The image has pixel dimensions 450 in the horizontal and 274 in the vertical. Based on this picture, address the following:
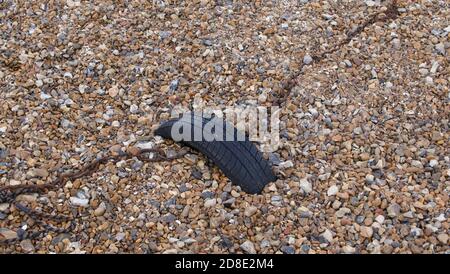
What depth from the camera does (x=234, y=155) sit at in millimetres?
3617

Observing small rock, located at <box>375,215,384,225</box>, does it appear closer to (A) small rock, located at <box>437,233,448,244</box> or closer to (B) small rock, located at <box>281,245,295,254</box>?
(A) small rock, located at <box>437,233,448,244</box>

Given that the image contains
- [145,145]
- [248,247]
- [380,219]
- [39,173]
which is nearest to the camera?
[248,247]

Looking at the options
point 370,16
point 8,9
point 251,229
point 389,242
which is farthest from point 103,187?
point 370,16

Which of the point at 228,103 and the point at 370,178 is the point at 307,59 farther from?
the point at 370,178

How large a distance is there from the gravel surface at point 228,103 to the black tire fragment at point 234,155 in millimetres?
76

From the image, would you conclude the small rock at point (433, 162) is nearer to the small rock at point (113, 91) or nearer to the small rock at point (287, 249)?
the small rock at point (287, 249)

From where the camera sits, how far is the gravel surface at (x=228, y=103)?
3.45 m

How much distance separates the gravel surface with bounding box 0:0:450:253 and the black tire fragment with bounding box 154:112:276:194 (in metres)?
0.08

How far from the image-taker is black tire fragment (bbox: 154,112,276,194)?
11.8 ft

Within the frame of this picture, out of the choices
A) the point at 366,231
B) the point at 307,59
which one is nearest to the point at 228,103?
the point at 307,59

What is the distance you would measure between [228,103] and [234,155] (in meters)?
0.71

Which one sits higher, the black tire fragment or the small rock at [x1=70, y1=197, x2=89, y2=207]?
the black tire fragment

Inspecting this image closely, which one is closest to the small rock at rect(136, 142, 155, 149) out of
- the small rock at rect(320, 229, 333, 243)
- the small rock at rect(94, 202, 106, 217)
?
the small rock at rect(94, 202, 106, 217)

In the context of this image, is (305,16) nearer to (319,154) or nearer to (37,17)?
(319,154)
